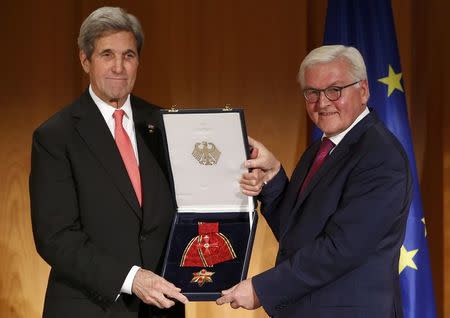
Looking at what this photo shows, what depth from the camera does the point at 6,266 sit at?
4000 millimetres

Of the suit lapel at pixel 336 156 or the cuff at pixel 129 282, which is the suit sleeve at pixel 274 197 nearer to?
the suit lapel at pixel 336 156

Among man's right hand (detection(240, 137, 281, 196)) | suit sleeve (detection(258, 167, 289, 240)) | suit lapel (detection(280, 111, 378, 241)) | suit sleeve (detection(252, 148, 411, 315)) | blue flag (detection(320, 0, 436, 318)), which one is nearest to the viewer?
suit sleeve (detection(252, 148, 411, 315))

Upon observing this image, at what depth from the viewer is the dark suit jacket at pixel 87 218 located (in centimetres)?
245

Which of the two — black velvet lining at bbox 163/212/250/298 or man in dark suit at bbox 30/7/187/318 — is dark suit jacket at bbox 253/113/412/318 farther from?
man in dark suit at bbox 30/7/187/318

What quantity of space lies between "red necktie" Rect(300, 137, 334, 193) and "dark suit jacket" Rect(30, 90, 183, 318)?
Answer: 1.66 ft

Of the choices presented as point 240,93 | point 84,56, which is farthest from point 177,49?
point 84,56

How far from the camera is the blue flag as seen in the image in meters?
3.57

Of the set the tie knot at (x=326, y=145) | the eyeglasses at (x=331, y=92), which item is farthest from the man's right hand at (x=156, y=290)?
the eyeglasses at (x=331, y=92)

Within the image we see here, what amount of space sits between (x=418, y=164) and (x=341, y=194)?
1.83 metres

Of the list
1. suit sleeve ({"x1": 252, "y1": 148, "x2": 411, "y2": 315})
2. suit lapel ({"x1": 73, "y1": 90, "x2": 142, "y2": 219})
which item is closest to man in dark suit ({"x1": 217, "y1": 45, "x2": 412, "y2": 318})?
suit sleeve ({"x1": 252, "y1": 148, "x2": 411, "y2": 315})

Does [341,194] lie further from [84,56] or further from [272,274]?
[84,56]

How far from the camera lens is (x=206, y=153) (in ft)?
8.48

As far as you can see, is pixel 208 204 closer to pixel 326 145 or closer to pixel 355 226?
pixel 326 145

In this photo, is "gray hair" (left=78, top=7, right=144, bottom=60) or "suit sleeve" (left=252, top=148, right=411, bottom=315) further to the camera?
"gray hair" (left=78, top=7, right=144, bottom=60)
